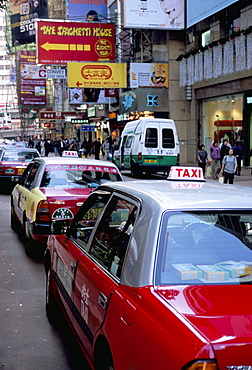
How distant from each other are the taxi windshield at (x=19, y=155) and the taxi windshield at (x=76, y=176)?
9.66 meters

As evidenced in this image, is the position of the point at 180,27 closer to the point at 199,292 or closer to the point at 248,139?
the point at 248,139

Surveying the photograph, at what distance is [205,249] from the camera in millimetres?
3127

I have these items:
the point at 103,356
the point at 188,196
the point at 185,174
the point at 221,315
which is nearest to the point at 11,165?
the point at 185,174

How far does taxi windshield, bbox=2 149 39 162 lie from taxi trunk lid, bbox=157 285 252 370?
621 inches

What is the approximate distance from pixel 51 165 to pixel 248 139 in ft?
64.7

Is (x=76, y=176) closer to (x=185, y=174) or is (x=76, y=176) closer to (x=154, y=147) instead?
(x=185, y=174)

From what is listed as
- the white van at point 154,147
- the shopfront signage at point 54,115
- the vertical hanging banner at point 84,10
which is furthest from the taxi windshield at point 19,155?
the shopfront signage at point 54,115

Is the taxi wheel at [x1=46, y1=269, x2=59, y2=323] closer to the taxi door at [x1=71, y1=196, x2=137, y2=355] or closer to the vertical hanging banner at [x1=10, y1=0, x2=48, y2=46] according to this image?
the taxi door at [x1=71, y1=196, x2=137, y2=355]

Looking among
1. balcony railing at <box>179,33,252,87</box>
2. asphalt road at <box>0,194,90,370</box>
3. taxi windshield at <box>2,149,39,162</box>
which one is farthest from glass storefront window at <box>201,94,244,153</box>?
asphalt road at <box>0,194,90,370</box>

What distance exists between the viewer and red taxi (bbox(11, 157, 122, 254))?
24.9 ft

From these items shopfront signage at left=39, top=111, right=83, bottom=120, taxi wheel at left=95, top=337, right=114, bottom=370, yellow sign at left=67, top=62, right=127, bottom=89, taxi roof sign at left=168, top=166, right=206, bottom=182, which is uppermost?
yellow sign at left=67, top=62, right=127, bottom=89

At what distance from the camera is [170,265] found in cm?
295

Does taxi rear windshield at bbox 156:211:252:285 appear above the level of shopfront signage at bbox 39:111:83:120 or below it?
below

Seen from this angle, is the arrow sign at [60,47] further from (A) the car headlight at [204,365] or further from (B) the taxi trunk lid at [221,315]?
(A) the car headlight at [204,365]
